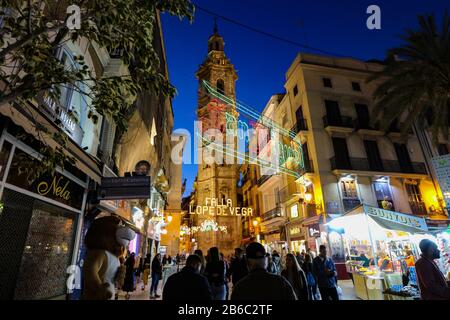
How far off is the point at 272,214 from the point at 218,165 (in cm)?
1596

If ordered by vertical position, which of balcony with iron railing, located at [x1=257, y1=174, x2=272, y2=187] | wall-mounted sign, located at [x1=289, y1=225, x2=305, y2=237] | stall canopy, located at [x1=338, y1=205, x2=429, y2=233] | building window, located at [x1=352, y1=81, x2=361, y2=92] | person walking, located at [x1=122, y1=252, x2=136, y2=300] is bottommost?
person walking, located at [x1=122, y1=252, x2=136, y2=300]

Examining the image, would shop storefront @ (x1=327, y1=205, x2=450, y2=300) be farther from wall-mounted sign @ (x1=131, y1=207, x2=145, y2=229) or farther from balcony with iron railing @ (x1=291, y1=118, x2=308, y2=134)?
balcony with iron railing @ (x1=291, y1=118, x2=308, y2=134)

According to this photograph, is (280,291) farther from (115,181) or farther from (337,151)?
(337,151)

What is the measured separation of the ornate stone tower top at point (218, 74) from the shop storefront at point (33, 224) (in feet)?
113

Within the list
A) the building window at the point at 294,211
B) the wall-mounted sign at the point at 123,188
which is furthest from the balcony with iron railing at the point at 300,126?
the wall-mounted sign at the point at 123,188

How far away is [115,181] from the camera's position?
7.45 metres

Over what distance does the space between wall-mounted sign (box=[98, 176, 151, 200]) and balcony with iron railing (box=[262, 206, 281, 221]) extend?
687 inches

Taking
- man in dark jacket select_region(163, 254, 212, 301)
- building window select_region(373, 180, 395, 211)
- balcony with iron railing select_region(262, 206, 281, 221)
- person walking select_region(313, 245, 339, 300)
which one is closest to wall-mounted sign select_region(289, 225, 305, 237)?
balcony with iron railing select_region(262, 206, 281, 221)

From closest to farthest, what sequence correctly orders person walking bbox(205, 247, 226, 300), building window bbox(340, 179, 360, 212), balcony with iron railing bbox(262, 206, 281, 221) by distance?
person walking bbox(205, 247, 226, 300) < building window bbox(340, 179, 360, 212) < balcony with iron railing bbox(262, 206, 281, 221)

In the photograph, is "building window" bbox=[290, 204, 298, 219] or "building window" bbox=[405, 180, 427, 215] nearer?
"building window" bbox=[405, 180, 427, 215]

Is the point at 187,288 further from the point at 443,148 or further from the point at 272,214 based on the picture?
the point at 443,148

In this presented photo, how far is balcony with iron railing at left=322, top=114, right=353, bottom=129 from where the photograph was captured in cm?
1916

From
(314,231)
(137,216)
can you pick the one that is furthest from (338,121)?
(137,216)
